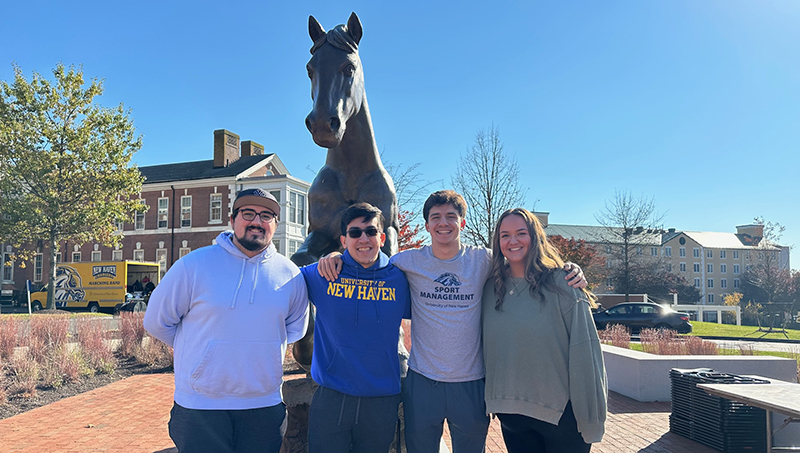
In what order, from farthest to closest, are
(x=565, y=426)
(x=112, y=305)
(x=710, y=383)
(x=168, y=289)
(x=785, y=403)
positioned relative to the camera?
(x=112, y=305) < (x=710, y=383) < (x=785, y=403) < (x=565, y=426) < (x=168, y=289)

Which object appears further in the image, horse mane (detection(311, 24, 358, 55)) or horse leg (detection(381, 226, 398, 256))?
horse leg (detection(381, 226, 398, 256))

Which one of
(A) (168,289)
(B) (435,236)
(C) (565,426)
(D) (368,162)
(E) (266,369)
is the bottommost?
(C) (565,426)

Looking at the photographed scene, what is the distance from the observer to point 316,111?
284cm

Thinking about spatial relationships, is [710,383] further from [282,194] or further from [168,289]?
[282,194]

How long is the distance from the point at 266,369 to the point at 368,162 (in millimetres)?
1887

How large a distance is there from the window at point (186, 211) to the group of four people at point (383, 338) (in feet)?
116

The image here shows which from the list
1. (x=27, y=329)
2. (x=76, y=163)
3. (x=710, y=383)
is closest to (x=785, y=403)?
(x=710, y=383)

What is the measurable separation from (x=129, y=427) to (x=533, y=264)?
19.1 ft

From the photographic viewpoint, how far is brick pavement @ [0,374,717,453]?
5676mm

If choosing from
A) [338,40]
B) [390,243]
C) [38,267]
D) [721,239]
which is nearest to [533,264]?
[390,243]

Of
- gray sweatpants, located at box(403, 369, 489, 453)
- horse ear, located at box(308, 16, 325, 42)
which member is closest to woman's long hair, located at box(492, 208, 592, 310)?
gray sweatpants, located at box(403, 369, 489, 453)

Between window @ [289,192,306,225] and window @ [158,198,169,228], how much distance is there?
9.52 metres

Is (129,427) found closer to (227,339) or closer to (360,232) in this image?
(227,339)

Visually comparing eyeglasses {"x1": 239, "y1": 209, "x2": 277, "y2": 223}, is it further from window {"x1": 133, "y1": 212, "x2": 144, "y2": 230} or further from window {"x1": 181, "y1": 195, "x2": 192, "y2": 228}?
window {"x1": 133, "y1": 212, "x2": 144, "y2": 230}
